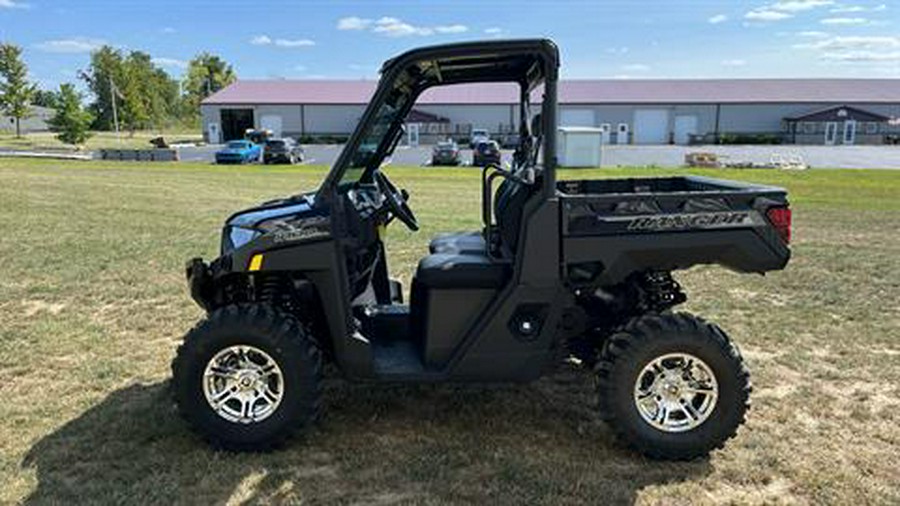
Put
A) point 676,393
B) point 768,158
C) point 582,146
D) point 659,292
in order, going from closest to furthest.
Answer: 1. point 676,393
2. point 659,292
3. point 582,146
4. point 768,158

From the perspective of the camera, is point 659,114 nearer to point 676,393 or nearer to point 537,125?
point 537,125

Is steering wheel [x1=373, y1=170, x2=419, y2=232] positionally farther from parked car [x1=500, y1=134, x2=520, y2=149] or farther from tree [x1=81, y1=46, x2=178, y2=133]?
tree [x1=81, y1=46, x2=178, y2=133]

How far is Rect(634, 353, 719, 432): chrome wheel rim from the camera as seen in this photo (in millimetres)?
3727

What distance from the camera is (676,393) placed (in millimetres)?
3781

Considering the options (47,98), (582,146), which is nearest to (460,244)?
(582,146)

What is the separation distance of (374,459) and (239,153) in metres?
34.2

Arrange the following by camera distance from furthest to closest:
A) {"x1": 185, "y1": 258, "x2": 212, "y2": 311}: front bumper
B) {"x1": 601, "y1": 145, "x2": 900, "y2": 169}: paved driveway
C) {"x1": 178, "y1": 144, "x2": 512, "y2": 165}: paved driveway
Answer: {"x1": 178, "y1": 144, "x2": 512, "y2": 165}: paved driveway, {"x1": 601, "y1": 145, "x2": 900, "y2": 169}: paved driveway, {"x1": 185, "y1": 258, "x2": 212, "y2": 311}: front bumper

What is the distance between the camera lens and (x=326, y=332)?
394 cm

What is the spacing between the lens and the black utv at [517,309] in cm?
364

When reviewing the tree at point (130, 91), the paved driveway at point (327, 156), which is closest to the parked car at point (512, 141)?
the paved driveway at point (327, 156)

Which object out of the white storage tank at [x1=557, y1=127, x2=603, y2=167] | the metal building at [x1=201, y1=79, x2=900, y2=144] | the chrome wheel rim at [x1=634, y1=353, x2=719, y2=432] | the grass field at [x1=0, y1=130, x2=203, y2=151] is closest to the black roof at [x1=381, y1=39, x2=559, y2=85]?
the chrome wheel rim at [x1=634, y1=353, x2=719, y2=432]

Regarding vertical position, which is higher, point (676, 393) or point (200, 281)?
point (200, 281)

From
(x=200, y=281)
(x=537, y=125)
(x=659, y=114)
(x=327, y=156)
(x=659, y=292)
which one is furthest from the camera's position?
(x=659, y=114)

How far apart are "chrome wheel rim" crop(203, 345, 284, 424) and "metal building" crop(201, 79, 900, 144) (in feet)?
174
